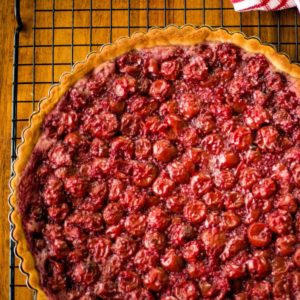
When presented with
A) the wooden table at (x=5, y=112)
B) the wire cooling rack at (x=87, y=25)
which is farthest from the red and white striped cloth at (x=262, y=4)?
the wooden table at (x=5, y=112)

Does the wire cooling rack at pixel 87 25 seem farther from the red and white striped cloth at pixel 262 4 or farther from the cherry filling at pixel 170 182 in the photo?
the cherry filling at pixel 170 182

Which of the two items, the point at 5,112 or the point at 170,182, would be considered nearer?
the point at 170,182

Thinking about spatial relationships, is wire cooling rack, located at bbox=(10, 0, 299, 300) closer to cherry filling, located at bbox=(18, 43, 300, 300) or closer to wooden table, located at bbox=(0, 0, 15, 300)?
wooden table, located at bbox=(0, 0, 15, 300)

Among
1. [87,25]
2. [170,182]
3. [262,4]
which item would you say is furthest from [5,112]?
[262,4]

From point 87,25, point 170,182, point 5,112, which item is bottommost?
point 170,182

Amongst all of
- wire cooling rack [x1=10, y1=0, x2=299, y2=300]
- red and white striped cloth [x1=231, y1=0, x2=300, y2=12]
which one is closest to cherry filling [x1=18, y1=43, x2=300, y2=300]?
red and white striped cloth [x1=231, y1=0, x2=300, y2=12]

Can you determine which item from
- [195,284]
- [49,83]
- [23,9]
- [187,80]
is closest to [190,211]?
[195,284]

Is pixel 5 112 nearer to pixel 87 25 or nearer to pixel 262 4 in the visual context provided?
pixel 87 25
